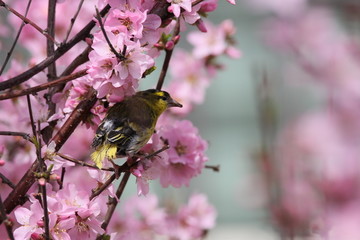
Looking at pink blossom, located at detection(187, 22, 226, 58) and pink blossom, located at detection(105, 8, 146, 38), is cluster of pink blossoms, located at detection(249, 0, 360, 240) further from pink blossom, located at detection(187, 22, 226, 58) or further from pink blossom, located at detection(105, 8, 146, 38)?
pink blossom, located at detection(187, 22, 226, 58)

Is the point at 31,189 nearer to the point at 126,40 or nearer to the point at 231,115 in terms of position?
the point at 126,40

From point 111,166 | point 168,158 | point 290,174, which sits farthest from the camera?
point 168,158

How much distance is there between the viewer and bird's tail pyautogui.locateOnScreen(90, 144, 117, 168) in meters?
1.30

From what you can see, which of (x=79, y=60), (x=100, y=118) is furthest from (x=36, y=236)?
(x=79, y=60)

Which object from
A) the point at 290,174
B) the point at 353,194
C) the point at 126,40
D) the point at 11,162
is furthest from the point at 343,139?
the point at 11,162

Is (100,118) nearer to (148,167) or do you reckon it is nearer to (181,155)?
(148,167)

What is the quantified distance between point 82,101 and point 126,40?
0.19m

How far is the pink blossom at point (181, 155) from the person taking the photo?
62.1 inches

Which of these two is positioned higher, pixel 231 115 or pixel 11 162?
pixel 231 115

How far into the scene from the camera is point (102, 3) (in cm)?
138

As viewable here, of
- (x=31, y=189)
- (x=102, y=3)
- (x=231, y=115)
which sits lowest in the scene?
(x=31, y=189)

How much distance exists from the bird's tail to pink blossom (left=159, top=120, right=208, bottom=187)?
266 mm

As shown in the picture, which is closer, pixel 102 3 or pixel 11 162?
pixel 102 3

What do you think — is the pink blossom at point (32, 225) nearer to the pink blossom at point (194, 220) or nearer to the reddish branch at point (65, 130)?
the reddish branch at point (65, 130)
